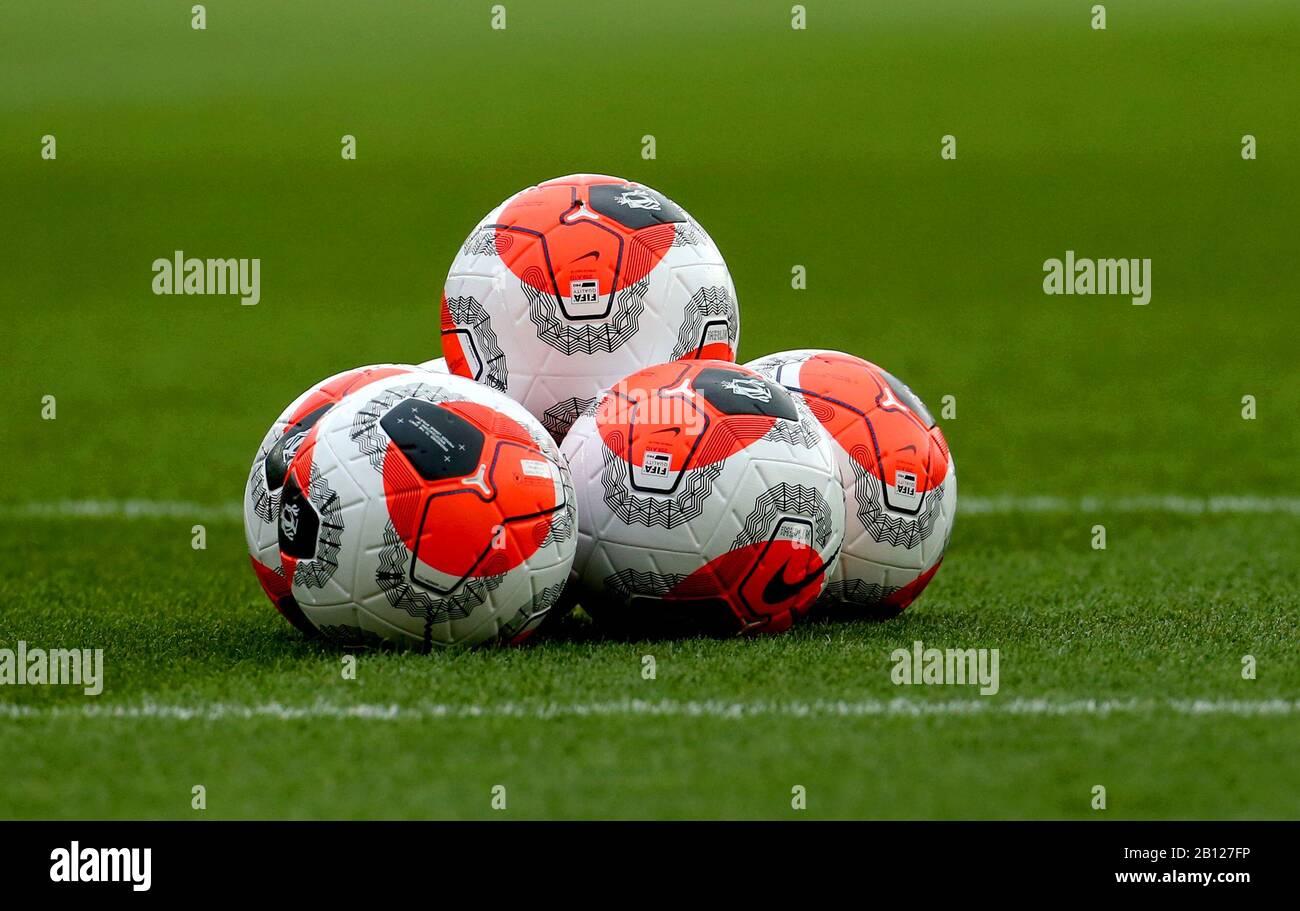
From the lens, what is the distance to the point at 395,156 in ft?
A: 129

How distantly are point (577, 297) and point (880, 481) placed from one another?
5.49 ft

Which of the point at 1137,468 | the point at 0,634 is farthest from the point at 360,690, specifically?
the point at 1137,468

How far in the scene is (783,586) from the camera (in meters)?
7.75

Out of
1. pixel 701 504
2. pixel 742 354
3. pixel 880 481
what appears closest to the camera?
pixel 701 504

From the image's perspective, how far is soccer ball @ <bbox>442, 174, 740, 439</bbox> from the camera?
804 cm

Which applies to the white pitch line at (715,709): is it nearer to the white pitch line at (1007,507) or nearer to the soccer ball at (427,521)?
the soccer ball at (427,521)

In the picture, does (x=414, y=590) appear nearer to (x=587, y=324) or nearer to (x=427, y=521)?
(x=427, y=521)

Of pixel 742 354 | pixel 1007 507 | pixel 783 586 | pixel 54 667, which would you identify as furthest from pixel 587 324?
pixel 742 354

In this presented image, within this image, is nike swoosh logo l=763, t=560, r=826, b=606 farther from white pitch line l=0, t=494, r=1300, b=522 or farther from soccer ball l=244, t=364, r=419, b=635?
white pitch line l=0, t=494, r=1300, b=522

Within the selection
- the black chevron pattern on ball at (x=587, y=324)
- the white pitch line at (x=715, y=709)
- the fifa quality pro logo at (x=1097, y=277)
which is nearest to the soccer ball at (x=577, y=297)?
the black chevron pattern on ball at (x=587, y=324)

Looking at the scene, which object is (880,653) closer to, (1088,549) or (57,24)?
(1088,549)

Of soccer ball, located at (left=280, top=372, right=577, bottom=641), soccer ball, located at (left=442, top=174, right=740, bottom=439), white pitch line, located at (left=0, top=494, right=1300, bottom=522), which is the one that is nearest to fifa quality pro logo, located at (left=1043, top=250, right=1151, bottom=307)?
white pitch line, located at (left=0, top=494, right=1300, bottom=522)

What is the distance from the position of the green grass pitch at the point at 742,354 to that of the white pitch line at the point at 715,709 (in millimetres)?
21

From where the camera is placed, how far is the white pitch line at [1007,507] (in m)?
13.0
